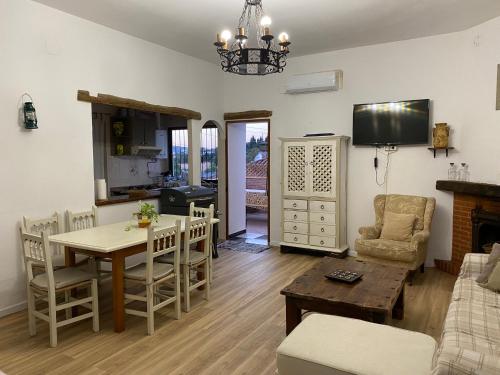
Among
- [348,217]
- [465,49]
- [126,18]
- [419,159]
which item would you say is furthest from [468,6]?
[126,18]

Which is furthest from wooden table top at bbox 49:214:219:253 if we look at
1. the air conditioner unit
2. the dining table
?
the air conditioner unit

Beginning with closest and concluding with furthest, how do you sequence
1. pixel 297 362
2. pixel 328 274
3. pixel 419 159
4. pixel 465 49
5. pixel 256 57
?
pixel 297 362
pixel 256 57
pixel 328 274
pixel 465 49
pixel 419 159

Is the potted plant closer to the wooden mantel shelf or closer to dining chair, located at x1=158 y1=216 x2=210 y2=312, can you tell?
dining chair, located at x1=158 y1=216 x2=210 y2=312

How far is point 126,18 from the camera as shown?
4098 mm

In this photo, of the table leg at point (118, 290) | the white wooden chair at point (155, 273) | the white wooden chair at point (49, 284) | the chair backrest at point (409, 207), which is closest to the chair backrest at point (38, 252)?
the white wooden chair at point (49, 284)

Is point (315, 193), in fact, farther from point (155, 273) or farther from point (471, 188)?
point (155, 273)

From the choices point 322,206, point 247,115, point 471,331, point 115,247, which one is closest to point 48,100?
point 115,247

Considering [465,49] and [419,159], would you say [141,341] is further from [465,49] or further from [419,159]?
[465,49]

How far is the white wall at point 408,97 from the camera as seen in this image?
4.39m

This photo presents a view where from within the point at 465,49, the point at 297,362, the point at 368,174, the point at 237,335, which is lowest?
the point at 237,335

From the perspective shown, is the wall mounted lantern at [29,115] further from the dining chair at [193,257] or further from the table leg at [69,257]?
the dining chair at [193,257]

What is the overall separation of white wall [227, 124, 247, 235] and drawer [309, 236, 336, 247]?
1708mm

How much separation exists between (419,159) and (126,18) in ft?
13.0

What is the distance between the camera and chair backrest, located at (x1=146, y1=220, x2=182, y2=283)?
3.06m
